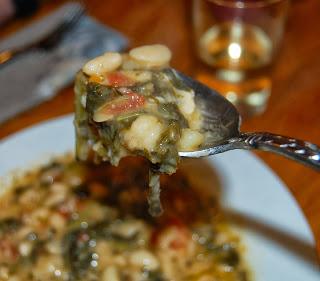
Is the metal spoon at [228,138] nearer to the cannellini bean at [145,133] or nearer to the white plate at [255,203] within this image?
the cannellini bean at [145,133]

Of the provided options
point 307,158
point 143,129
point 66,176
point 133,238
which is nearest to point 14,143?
point 66,176

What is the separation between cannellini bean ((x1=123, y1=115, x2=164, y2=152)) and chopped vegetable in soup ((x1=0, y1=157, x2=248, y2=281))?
30 centimetres

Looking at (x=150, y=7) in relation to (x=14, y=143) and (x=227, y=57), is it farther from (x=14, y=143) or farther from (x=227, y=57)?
(x=14, y=143)

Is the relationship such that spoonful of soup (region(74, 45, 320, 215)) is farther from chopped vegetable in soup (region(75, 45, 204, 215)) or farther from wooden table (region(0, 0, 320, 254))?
wooden table (region(0, 0, 320, 254))

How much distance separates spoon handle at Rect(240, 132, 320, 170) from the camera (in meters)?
0.67

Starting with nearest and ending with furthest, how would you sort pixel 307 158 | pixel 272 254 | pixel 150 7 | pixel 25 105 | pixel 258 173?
pixel 307 158 < pixel 272 254 < pixel 258 173 < pixel 25 105 < pixel 150 7

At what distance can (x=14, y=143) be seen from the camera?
1.06 meters

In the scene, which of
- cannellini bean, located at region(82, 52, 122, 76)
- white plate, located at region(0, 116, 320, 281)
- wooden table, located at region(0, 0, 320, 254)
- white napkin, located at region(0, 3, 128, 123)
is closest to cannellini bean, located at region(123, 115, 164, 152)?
cannellini bean, located at region(82, 52, 122, 76)

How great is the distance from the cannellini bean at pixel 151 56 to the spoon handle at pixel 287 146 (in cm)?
16

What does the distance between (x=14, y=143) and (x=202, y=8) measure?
0.46m

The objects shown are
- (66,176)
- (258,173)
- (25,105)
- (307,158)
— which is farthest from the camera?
(25,105)

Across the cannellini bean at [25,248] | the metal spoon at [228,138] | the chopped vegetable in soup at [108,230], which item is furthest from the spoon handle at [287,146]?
the cannellini bean at [25,248]

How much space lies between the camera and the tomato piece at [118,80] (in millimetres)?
783

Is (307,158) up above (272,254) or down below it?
above
